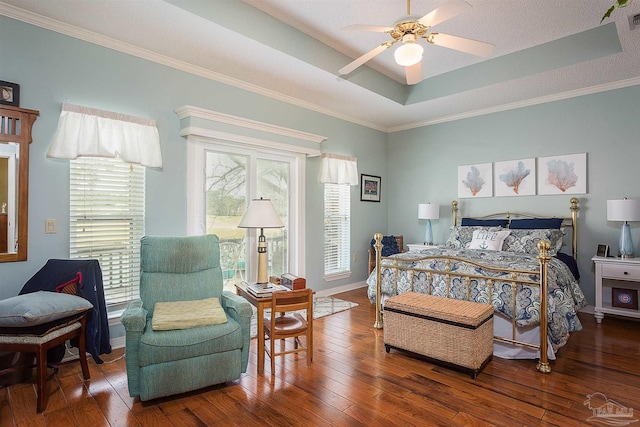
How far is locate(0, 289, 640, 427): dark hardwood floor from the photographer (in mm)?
2096

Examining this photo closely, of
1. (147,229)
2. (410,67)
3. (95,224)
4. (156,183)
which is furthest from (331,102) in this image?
(95,224)

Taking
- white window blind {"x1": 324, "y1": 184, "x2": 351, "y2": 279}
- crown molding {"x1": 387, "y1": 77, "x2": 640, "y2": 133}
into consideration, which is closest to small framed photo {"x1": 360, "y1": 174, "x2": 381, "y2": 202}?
white window blind {"x1": 324, "y1": 184, "x2": 351, "y2": 279}

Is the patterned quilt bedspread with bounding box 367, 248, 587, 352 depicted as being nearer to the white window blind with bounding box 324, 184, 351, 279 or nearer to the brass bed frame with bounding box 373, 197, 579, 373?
the brass bed frame with bounding box 373, 197, 579, 373

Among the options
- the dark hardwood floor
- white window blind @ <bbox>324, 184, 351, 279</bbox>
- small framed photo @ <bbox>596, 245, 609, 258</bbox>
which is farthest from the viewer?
white window blind @ <bbox>324, 184, 351, 279</bbox>

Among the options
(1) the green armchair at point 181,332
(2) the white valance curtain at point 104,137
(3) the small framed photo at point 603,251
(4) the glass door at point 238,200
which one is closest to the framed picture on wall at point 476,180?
(3) the small framed photo at point 603,251

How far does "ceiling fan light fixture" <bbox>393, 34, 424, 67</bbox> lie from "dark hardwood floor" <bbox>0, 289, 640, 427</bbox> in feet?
7.94

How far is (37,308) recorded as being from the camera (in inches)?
85.4

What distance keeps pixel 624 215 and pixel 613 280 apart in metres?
0.89

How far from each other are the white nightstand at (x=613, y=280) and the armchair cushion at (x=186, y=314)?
413 centimetres

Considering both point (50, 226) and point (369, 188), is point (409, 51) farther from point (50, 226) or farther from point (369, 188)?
point (369, 188)

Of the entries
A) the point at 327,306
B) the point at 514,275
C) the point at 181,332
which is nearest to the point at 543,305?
the point at 514,275

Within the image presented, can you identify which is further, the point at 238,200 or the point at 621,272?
the point at 238,200

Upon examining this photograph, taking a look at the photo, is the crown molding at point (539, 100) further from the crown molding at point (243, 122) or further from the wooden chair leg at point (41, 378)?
the wooden chair leg at point (41, 378)

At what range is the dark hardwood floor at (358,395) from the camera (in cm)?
210
